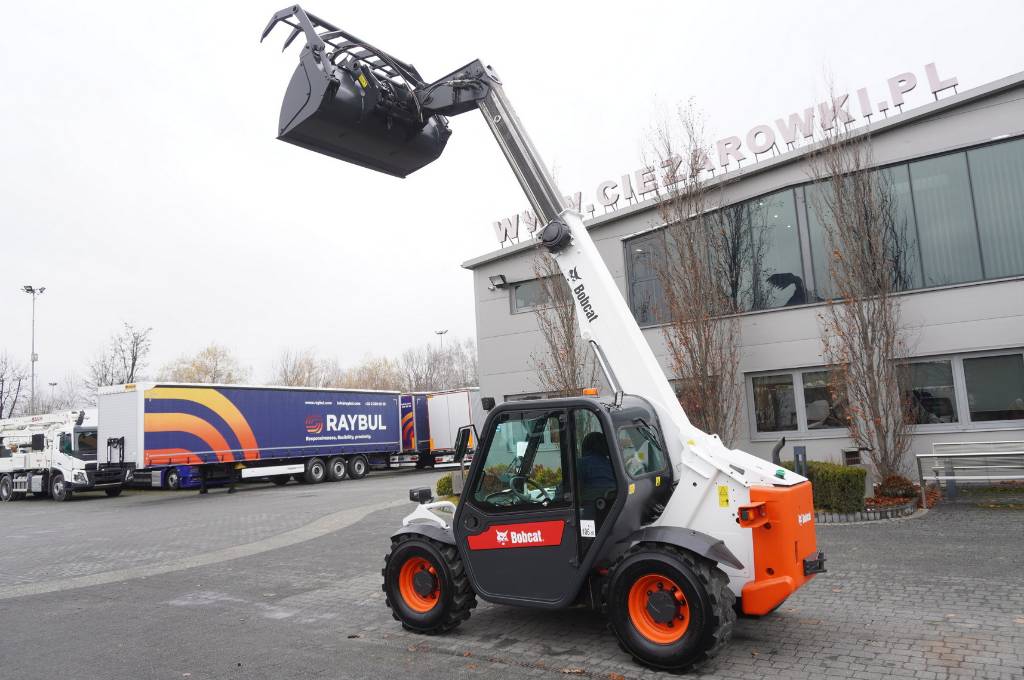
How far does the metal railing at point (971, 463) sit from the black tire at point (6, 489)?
96.7 ft

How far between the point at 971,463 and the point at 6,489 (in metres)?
30.7

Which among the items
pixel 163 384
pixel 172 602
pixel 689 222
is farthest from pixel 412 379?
pixel 172 602

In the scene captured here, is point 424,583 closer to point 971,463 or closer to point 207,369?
point 971,463

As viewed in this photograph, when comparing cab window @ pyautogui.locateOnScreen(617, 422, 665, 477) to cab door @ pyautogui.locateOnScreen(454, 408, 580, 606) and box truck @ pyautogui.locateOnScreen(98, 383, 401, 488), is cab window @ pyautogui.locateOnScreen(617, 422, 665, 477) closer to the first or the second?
cab door @ pyautogui.locateOnScreen(454, 408, 580, 606)

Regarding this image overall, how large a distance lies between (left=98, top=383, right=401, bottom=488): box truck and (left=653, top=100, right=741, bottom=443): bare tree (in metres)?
15.7

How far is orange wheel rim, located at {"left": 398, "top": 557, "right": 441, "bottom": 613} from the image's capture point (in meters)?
6.07

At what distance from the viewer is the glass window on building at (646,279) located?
16531 millimetres

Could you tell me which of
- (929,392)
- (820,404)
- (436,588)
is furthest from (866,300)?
(436,588)

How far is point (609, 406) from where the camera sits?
18.2ft

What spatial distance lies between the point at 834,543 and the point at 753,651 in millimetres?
4473

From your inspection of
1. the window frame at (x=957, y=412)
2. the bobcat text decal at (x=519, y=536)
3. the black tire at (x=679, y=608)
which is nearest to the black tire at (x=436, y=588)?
the bobcat text decal at (x=519, y=536)

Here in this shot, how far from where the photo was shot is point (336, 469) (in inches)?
1101

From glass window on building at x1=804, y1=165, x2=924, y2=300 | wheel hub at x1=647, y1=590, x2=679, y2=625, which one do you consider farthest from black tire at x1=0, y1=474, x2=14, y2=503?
wheel hub at x1=647, y1=590, x2=679, y2=625

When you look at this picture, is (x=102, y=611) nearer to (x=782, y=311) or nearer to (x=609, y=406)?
(x=609, y=406)
